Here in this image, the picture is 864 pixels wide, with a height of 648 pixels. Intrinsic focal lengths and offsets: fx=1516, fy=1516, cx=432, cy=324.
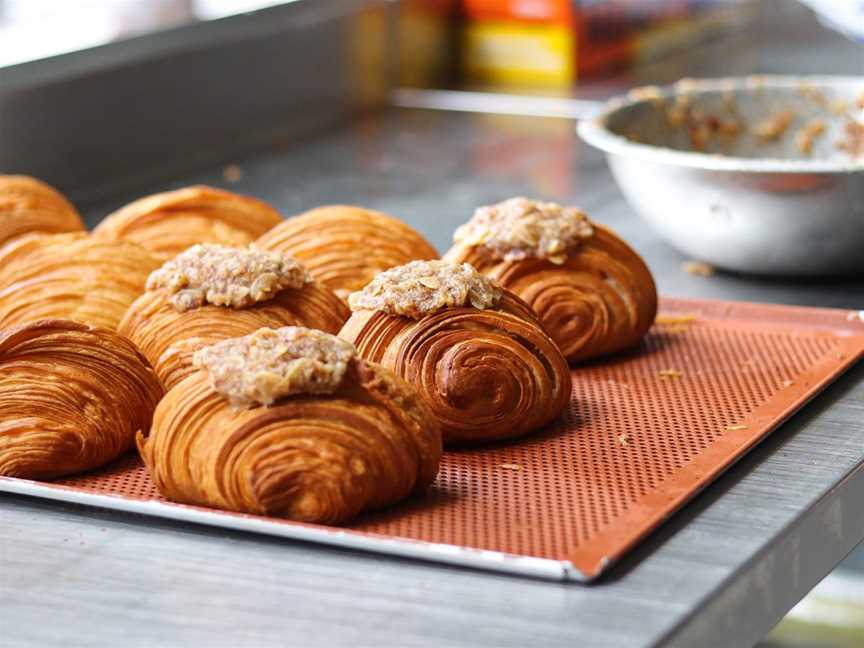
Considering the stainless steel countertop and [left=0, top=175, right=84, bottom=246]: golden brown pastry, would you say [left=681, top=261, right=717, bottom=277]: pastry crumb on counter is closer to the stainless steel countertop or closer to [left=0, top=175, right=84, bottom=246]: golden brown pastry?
the stainless steel countertop

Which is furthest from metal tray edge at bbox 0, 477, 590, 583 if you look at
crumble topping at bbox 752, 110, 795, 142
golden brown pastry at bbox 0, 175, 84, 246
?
crumble topping at bbox 752, 110, 795, 142

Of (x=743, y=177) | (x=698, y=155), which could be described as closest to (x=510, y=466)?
(x=743, y=177)

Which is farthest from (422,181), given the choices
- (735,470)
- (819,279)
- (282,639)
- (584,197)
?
(282,639)

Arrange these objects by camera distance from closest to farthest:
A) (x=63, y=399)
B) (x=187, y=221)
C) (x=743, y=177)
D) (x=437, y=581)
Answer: (x=437, y=581)
(x=63, y=399)
(x=187, y=221)
(x=743, y=177)

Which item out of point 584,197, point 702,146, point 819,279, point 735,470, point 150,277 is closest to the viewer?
point 735,470

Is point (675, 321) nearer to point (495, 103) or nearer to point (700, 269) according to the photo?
point (700, 269)

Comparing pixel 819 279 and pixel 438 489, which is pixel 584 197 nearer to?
pixel 819 279
